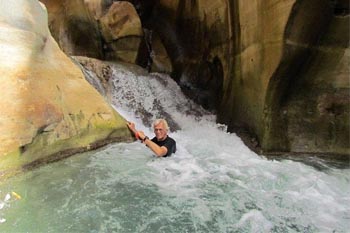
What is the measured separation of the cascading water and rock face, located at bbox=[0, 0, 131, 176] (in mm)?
223

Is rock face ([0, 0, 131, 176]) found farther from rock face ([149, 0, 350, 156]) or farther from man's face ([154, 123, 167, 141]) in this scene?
rock face ([149, 0, 350, 156])

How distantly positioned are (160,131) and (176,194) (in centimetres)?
145

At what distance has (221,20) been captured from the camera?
25.8 ft

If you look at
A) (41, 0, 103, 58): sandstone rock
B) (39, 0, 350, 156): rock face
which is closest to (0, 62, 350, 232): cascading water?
(39, 0, 350, 156): rock face

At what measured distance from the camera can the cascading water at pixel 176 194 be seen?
130 inches

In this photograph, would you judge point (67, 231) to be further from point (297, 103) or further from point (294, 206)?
point (297, 103)

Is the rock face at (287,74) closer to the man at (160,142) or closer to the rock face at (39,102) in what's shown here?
the man at (160,142)

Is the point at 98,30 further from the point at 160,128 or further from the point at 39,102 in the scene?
the point at 39,102

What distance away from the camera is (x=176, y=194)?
3.97m

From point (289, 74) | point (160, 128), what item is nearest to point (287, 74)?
point (289, 74)

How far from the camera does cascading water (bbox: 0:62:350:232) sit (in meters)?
3.30

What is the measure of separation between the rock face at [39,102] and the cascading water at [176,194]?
0.73ft

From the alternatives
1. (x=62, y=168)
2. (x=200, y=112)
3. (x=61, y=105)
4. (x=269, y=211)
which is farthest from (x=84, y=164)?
(x=200, y=112)

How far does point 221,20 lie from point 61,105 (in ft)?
14.6
